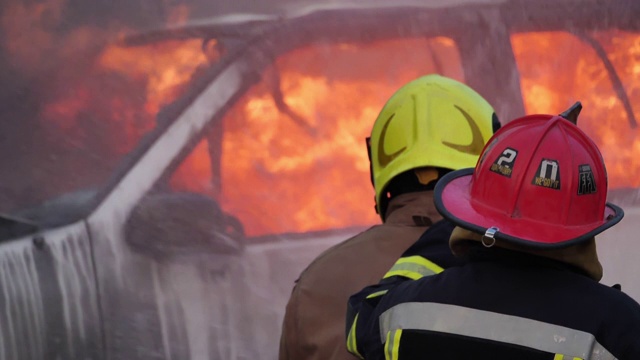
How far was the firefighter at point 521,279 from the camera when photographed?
49.9 inches

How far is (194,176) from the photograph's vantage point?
314 cm

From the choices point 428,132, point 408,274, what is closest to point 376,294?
point 408,274

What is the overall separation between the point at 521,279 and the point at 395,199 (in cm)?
64

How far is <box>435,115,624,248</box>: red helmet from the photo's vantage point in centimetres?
135

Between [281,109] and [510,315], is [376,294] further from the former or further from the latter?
[281,109]

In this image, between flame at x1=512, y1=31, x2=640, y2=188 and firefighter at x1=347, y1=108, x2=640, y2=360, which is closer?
firefighter at x1=347, y1=108, x2=640, y2=360

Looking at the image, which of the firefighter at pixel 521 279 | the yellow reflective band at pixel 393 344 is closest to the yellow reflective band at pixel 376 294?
the firefighter at pixel 521 279

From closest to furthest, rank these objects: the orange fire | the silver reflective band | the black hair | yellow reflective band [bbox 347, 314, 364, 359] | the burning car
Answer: the silver reflective band → yellow reflective band [bbox 347, 314, 364, 359] → the black hair → the burning car → the orange fire

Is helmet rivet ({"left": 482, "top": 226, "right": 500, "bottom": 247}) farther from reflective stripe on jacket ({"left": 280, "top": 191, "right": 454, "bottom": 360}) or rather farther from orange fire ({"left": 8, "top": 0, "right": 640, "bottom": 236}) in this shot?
orange fire ({"left": 8, "top": 0, "right": 640, "bottom": 236})

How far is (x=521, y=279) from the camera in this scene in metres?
1.31

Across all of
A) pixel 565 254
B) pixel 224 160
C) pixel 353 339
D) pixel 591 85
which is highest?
pixel 591 85

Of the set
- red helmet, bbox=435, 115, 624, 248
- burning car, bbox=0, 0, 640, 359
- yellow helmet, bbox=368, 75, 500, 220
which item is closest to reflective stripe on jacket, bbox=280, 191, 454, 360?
yellow helmet, bbox=368, 75, 500, 220

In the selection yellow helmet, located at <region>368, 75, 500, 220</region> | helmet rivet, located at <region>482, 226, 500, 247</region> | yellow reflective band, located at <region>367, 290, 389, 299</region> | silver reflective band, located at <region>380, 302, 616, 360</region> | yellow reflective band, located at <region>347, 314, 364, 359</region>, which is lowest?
yellow reflective band, located at <region>347, 314, 364, 359</region>

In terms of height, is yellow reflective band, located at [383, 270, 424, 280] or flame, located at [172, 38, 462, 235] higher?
flame, located at [172, 38, 462, 235]
